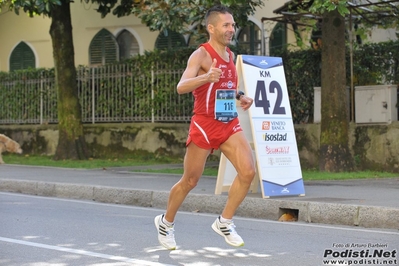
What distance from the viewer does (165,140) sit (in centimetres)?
1897

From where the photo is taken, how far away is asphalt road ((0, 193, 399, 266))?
23.2 feet

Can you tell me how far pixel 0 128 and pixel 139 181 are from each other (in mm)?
10297

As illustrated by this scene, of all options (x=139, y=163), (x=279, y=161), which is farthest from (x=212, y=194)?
(x=139, y=163)

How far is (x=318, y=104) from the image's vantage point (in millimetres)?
A: 16344

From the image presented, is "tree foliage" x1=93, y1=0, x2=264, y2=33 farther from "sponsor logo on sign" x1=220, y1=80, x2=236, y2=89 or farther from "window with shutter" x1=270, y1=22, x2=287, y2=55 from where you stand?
"sponsor logo on sign" x1=220, y1=80, x2=236, y2=89

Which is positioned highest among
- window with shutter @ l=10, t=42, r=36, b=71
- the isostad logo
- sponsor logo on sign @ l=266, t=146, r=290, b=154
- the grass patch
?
window with shutter @ l=10, t=42, r=36, b=71


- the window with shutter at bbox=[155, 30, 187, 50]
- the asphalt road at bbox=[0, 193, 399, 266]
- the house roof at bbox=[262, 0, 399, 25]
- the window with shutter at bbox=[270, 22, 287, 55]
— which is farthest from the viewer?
the window with shutter at bbox=[155, 30, 187, 50]

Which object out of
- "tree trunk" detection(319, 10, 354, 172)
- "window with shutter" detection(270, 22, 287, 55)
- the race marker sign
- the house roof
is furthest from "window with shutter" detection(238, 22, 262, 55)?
the race marker sign

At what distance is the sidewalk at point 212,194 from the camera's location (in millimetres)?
9633

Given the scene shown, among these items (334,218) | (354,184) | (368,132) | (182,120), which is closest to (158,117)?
(182,120)

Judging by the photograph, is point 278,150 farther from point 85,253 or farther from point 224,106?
point 85,253

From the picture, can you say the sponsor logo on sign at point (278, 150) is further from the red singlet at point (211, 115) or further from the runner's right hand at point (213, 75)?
the runner's right hand at point (213, 75)

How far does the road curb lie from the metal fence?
575cm

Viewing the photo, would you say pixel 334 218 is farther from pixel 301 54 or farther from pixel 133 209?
pixel 301 54
